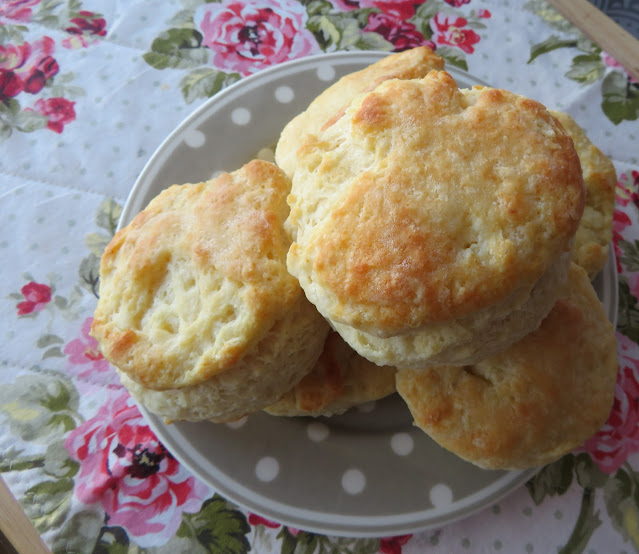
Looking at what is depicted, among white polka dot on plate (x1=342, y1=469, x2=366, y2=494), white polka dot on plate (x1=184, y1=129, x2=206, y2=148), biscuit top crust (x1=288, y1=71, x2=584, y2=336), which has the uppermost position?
biscuit top crust (x1=288, y1=71, x2=584, y2=336)

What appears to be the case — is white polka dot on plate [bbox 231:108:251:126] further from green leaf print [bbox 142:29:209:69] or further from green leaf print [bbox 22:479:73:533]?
green leaf print [bbox 22:479:73:533]

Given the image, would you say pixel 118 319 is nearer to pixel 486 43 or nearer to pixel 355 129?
pixel 355 129

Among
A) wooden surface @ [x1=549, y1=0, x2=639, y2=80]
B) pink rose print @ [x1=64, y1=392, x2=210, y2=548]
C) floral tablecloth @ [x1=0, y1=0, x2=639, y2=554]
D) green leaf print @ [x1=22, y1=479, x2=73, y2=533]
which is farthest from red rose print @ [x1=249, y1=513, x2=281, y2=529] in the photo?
wooden surface @ [x1=549, y1=0, x2=639, y2=80]

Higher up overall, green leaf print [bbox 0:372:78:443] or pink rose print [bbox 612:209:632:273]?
pink rose print [bbox 612:209:632:273]

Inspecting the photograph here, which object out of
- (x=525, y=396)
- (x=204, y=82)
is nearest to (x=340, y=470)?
(x=525, y=396)

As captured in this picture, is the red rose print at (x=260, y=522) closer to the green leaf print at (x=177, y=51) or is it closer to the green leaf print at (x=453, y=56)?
the green leaf print at (x=177, y=51)

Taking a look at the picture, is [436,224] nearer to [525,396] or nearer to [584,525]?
[525,396]

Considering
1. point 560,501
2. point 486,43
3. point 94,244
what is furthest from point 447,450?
point 486,43

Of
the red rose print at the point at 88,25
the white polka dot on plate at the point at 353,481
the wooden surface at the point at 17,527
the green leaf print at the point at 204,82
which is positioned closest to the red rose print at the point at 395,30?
the green leaf print at the point at 204,82
